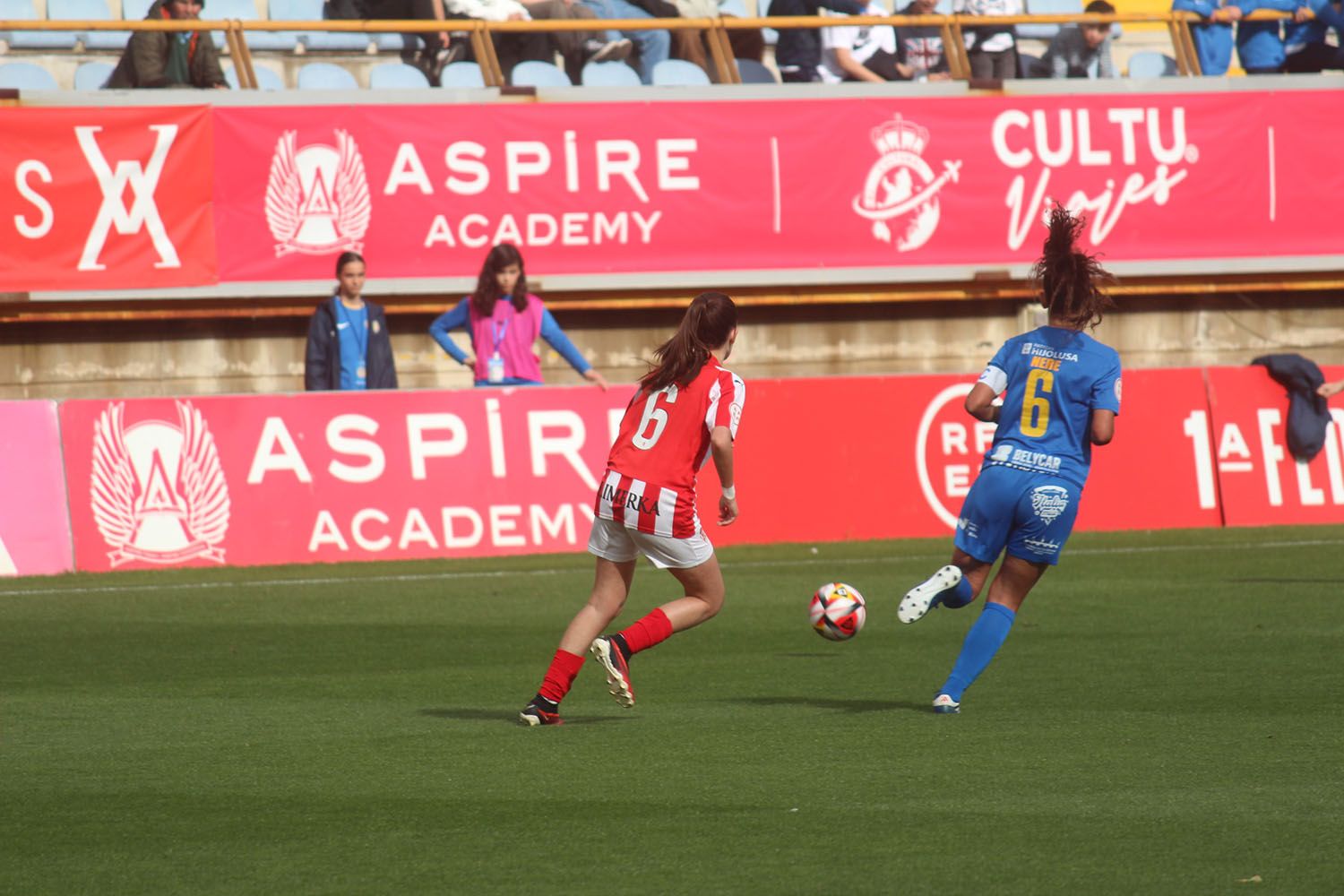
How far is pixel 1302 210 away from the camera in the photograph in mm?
21062

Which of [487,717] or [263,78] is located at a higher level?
[263,78]

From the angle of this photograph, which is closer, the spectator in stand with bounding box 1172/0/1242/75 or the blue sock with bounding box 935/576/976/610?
the blue sock with bounding box 935/576/976/610

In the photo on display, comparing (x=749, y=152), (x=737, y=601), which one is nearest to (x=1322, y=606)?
(x=737, y=601)

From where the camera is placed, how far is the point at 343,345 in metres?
15.8

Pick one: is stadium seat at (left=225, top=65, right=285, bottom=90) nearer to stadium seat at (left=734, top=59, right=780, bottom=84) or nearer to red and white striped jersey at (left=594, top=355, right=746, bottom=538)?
stadium seat at (left=734, top=59, right=780, bottom=84)

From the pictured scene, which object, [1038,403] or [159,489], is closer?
[1038,403]

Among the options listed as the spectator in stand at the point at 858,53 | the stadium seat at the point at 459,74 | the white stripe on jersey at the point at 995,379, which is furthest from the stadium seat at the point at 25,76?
the white stripe on jersey at the point at 995,379

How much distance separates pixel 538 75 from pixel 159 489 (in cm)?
680

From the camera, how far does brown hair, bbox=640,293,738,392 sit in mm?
7875

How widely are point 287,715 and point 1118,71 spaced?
597 inches

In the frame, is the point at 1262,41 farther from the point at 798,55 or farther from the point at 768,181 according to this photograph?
the point at 768,181

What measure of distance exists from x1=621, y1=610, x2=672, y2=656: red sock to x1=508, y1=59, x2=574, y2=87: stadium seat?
12225 mm

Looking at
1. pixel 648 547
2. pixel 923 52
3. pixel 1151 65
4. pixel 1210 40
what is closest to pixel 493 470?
pixel 923 52

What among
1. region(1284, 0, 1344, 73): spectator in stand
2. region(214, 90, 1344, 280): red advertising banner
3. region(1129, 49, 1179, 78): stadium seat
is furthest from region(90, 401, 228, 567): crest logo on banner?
region(1284, 0, 1344, 73): spectator in stand
